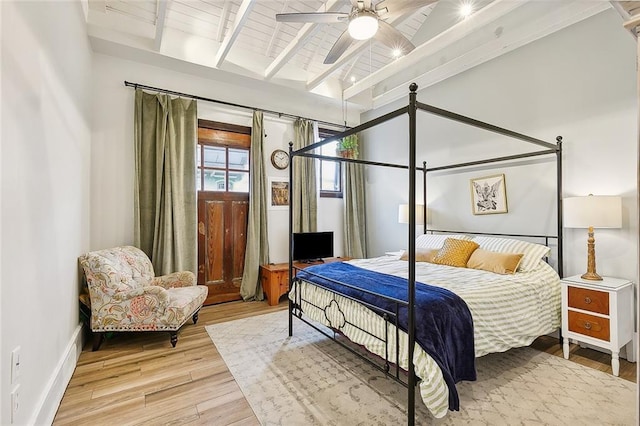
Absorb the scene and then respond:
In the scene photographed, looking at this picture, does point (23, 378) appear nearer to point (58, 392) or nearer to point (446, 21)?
point (58, 392)

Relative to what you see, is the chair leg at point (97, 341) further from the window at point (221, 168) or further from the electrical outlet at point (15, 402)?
the window at point (221, 168)

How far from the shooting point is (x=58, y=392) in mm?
2047

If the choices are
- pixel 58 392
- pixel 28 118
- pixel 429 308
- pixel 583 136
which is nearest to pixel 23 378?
pixel 58 392

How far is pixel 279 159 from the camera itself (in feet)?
15.9

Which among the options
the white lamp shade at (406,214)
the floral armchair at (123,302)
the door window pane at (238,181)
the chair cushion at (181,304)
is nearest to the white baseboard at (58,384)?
the floral armchair at (123,302)

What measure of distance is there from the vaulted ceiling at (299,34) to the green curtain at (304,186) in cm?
63

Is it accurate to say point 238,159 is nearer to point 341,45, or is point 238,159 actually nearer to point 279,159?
point 279,159

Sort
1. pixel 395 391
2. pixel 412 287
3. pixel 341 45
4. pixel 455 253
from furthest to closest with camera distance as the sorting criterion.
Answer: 1. pixel 455 253
2. pixel 341 45
3. pixel 395 391
4. pixel 412 287

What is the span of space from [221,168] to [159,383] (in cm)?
288

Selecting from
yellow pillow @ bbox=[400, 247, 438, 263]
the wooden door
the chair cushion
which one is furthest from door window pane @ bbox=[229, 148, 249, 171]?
yellow pillow @ bbox=[400, 247, 438, 263]

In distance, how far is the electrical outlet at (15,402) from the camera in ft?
4.49

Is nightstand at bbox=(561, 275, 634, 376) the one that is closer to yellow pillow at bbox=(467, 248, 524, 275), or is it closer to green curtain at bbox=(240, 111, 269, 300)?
yellow pillow at bbox=(467, 248, 524, 275)

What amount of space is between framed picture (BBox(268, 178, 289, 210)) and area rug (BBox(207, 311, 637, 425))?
7.71 ft

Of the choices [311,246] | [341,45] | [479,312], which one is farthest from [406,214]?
[341,45]
